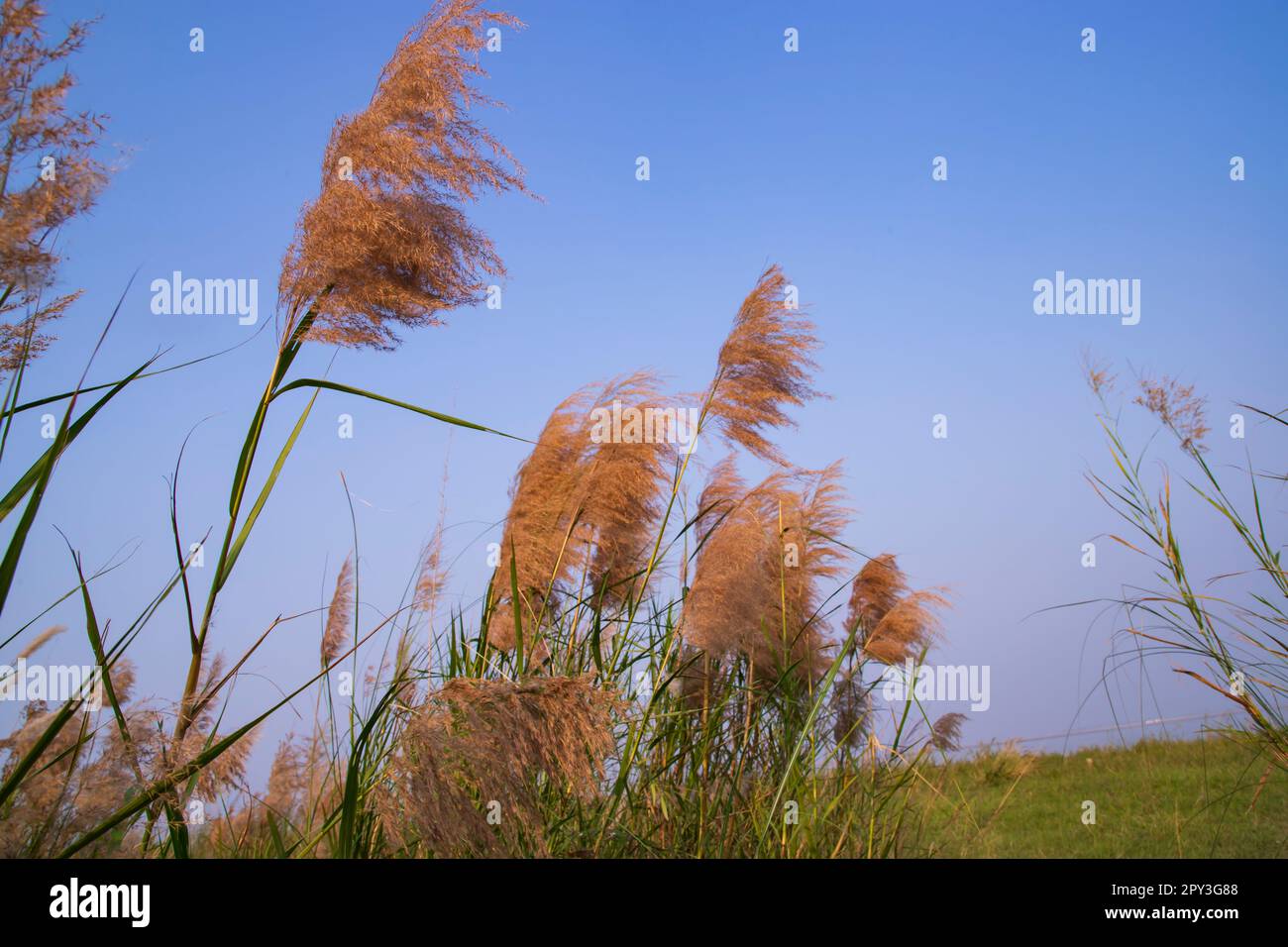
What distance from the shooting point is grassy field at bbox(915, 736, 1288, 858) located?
443cm

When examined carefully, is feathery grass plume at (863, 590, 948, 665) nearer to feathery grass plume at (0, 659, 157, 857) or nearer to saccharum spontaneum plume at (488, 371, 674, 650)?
saccharum spontaneum plume at (488, 371, 674, 650)

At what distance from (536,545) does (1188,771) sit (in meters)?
6.68

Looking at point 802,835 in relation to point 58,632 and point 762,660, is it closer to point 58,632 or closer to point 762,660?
point 762,660

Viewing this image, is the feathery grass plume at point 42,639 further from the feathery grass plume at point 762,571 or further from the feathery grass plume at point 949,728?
the feathery grass plume at point 949,728

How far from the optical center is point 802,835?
342cm

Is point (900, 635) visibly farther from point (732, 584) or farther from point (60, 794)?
point (60, 794)

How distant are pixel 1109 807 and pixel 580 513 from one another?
579 cm

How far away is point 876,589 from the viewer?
15.2 feet

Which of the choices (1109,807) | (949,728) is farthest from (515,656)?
(1109,807)

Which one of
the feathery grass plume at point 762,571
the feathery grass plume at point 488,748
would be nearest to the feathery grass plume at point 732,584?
the feathery grass plume at point 762,571

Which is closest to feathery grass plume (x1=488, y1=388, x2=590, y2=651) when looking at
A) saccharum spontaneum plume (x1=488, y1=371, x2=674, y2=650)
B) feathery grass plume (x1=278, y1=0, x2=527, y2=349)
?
saccharum spontaneum plume (x1=488, y1=371, x2=674, y2=650)
